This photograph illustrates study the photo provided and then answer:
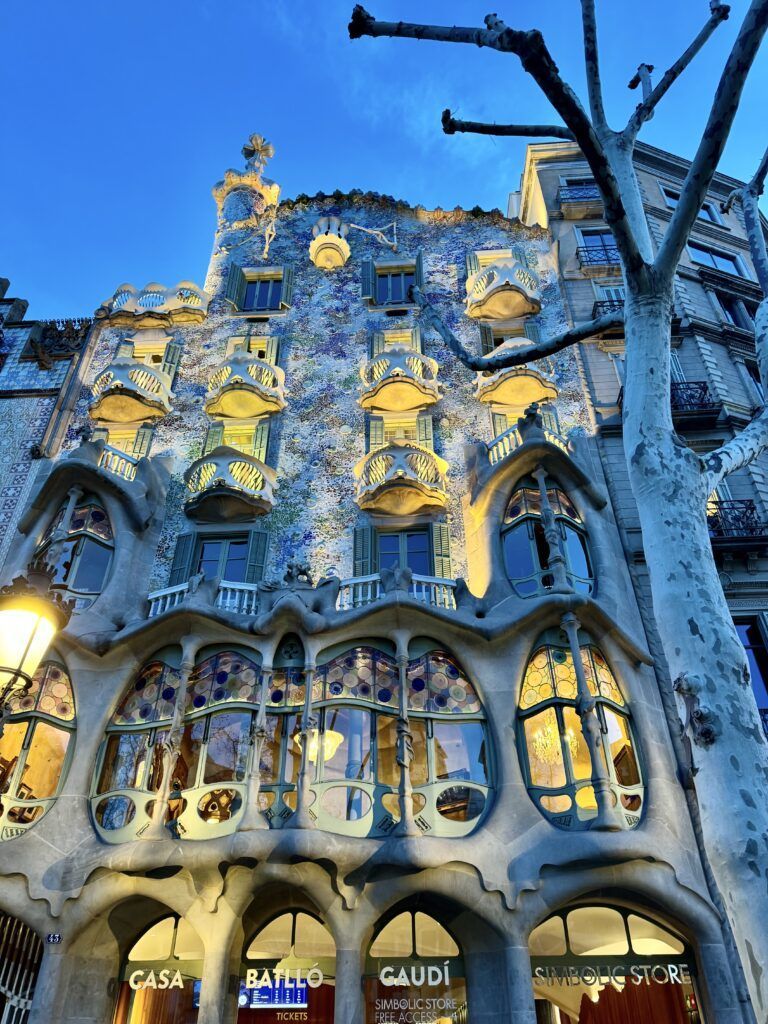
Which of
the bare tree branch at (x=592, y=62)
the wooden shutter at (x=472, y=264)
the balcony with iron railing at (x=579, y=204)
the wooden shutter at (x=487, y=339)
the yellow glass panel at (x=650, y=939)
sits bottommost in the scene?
the yellow glass panel at (x=650, y=939)

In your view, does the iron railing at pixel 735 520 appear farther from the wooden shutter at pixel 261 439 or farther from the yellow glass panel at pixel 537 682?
the wooden shutter at pixel 261 439

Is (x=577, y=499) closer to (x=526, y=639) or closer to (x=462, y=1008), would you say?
(x=526, y=639)

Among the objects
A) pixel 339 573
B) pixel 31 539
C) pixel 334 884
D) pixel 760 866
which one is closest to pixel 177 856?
pixel 334 884

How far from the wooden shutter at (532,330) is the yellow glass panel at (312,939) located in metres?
Answer: 16.9

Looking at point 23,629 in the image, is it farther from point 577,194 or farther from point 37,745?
point 577,194

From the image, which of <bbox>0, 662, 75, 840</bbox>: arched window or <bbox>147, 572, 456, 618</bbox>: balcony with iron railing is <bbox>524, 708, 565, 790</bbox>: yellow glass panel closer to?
<bbox>147, 572, 456, 618</bbox>: balcony with iron railing

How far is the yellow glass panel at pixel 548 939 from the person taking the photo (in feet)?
43.3

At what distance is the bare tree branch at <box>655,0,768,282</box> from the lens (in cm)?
650

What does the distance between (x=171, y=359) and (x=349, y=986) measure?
18.3m

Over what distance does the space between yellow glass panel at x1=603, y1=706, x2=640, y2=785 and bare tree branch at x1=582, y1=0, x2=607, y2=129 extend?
34.8 ft

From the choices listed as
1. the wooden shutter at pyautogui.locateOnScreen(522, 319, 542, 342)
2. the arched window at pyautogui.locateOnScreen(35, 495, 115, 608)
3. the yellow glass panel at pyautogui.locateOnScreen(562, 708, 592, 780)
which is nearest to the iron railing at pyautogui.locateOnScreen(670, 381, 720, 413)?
the wooden shutter at pyautogui.locateOnScreen(522, 319, 542, 342)

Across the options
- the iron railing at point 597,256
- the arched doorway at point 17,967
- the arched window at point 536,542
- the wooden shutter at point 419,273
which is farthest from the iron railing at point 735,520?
→ the arched doorway at point 17,967

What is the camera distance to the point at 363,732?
14328 mm

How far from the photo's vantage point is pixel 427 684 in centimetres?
1484
